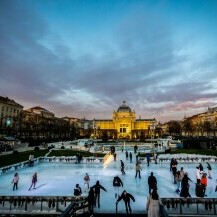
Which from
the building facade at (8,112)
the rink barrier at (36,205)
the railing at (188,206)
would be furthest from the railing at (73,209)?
the building facade at (8,112)

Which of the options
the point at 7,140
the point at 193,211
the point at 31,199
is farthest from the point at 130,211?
the point at 7,140

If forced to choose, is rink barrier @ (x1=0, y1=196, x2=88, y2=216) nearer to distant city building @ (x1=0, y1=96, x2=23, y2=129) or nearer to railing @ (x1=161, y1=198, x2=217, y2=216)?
railing @ (x1=161, y1=198, x2=217, y2=216)

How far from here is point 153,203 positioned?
7934mm

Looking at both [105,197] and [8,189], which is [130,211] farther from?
[8,189]

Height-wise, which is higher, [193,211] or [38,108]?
[38,108]

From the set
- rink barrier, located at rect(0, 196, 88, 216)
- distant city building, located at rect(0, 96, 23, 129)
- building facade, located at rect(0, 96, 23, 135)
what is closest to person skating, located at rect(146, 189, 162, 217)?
rink barrier, located at rect(0, 196, 88, 216)

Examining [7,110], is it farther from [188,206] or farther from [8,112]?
[188,206]

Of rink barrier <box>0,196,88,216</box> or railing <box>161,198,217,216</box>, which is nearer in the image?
railing <box>161,198,217,216</box>

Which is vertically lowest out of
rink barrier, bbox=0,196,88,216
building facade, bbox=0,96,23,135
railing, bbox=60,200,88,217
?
rink barrier, bbox=0,196,88,216

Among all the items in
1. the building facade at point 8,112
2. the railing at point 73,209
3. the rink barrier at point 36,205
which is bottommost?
the rink barrier at point 36,205

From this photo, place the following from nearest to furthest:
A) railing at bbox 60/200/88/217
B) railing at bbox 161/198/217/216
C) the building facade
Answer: railing at bbox 60/200/88/217, railing at bbox 161/198/217/216, the building facade

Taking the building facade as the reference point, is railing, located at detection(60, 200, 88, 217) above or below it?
below

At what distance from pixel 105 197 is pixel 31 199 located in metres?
4.55

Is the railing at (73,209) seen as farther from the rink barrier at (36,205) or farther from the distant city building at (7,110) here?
the distant city building at (7,110)
